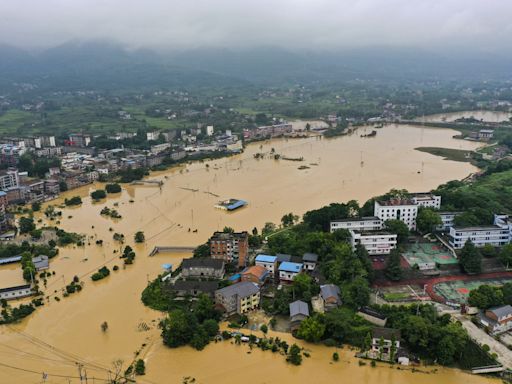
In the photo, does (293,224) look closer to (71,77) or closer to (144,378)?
(144,378)

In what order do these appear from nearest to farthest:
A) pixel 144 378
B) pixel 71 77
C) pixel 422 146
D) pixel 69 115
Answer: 1. pixel 144 378
2. pixel 422 146
3. pixel 69 115
4. pixel 71 77

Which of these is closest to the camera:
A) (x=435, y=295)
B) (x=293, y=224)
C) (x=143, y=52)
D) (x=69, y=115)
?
(x=435, y=295)

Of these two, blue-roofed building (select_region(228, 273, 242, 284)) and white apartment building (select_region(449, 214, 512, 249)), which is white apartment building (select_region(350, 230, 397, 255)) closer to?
white apartment building (select_region(449, 214, 512, 249))

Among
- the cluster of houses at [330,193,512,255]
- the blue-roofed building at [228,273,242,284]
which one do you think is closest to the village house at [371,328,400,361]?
the blue-roofed building at [228,273,242,284]

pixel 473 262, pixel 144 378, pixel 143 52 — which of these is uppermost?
pixel 143 52

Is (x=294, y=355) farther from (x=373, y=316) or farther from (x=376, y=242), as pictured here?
(x=376, y=242)

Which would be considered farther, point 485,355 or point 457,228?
point 457,228

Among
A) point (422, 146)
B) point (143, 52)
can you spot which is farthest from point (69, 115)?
point (143, 52)
